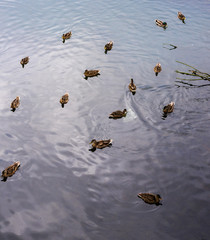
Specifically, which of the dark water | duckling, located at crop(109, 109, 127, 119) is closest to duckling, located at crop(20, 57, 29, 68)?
the dark water

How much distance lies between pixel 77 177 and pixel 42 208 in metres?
0.96

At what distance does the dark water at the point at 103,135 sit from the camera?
15.5 feet

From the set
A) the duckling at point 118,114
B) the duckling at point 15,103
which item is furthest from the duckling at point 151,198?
the duckling at point 15,103

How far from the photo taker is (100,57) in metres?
9.38

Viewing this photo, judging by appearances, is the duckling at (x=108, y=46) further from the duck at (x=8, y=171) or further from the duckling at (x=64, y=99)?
the duck at (x=8, y=171)

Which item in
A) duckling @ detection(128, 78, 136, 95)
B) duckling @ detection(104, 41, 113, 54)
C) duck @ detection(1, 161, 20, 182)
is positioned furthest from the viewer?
duckling @ detection(104, 41, 113, 54)

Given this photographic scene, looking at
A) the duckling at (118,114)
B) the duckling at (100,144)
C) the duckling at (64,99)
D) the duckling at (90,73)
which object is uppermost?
the duckling at (90,73)

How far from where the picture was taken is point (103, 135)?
21.0 ft

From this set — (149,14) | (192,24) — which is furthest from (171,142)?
(149,14)

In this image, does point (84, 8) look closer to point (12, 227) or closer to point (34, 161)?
point (34, 161)

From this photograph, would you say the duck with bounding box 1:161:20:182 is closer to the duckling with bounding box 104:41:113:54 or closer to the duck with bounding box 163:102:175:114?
the duck with bounding box 163:102:175:114

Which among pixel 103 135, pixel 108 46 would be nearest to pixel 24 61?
pixel 108 46

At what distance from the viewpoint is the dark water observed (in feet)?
15.5

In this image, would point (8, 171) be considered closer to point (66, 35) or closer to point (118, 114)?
point (118, 114)
